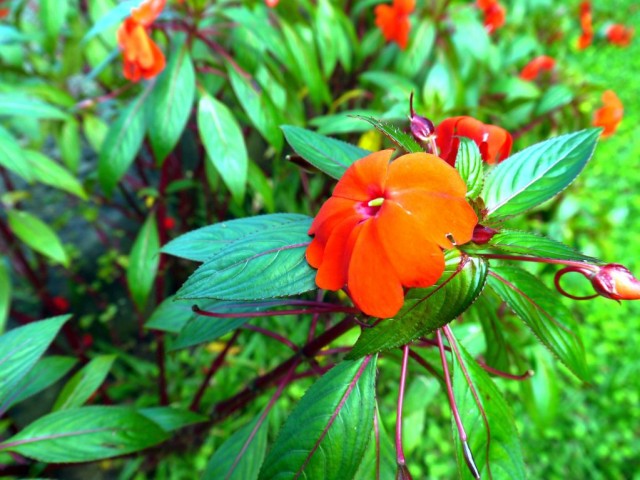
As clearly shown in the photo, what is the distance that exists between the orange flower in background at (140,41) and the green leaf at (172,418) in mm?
697

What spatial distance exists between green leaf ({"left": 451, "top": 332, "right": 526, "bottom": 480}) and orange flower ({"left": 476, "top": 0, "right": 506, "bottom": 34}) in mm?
Answer: 1486

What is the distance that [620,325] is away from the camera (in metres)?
1.95

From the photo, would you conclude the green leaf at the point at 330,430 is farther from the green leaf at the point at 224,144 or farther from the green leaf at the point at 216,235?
the green leaf at the point at 224,144

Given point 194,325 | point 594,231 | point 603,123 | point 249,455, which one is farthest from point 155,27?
point 594,231

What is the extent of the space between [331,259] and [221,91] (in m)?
1.02

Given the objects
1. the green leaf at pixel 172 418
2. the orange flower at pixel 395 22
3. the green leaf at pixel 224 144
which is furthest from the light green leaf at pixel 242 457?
the orange flower at pixel 395 22

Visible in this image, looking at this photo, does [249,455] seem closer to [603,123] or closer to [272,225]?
[272,225]

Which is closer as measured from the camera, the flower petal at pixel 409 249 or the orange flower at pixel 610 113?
the flower petal at pixel 409 249

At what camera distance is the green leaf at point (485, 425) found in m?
0.53

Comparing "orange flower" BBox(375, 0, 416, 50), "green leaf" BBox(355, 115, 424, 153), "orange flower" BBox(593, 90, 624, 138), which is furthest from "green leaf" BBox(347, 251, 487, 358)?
"orange flower" BBox(593, 90, 624, 138)

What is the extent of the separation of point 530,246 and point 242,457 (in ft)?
1.96

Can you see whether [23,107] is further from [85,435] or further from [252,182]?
[85,435]

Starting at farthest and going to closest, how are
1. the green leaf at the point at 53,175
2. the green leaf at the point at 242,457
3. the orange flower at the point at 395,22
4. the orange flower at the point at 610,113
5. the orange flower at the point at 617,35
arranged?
the orange flower at the point at 617,35 → the orange flower at the point at 610,113 → the orange flower at the point at 395,22 → the green leaf at the point at 53,175 → the green leaf at the point at 242,457

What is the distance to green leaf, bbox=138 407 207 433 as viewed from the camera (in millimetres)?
886
